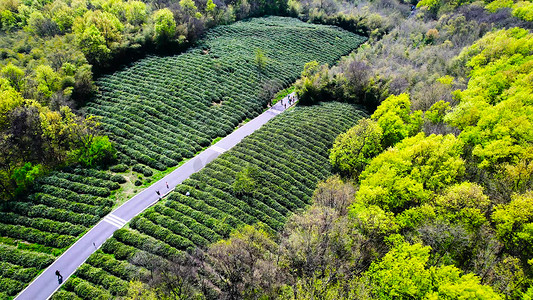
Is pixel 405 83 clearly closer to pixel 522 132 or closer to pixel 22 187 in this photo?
pixel 522 132

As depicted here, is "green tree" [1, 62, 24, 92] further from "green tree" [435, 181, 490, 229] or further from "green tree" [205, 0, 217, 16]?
"green tree" [435, 181, 490, 229]

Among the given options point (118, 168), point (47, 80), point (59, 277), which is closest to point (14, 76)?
point (47, 80)

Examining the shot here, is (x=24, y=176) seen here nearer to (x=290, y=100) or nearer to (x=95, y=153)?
(x=95, y=153)

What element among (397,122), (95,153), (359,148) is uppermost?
(397,122)

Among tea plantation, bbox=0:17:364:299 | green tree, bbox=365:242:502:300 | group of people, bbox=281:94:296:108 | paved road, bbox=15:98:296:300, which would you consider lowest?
group of people, bbox=281:94:296:108

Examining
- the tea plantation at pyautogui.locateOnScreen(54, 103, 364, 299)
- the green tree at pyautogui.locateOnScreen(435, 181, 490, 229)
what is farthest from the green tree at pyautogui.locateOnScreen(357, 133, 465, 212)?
the tea plantation at pyautogui.locateOnScreen(54, 103, 364, 299)

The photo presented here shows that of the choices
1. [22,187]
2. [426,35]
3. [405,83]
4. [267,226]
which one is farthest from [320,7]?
[22,187]

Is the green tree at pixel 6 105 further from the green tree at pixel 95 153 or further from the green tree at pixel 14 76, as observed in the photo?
the green tree at pixel 95 153
